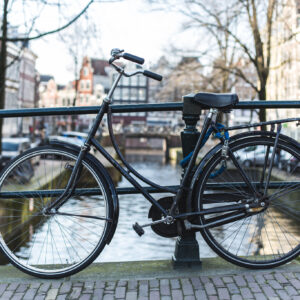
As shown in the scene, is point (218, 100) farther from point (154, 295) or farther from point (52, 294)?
point (52, 294)

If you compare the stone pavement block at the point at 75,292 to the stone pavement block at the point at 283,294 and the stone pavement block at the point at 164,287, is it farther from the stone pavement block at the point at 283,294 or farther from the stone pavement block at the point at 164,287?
the stone pavement block at the point at 283,294

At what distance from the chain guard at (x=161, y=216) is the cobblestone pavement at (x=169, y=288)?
26 cm

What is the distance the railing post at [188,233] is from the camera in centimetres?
251

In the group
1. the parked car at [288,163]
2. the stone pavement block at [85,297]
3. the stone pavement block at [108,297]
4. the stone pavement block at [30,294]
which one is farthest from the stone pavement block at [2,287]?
the parked car at [288,163]

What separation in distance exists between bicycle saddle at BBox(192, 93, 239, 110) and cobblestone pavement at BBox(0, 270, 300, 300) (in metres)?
0.89

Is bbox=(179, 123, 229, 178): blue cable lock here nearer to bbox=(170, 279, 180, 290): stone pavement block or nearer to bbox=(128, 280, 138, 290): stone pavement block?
bbox=(170, 279, 180, 290): stone pavement block

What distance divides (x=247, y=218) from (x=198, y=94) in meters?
0.80

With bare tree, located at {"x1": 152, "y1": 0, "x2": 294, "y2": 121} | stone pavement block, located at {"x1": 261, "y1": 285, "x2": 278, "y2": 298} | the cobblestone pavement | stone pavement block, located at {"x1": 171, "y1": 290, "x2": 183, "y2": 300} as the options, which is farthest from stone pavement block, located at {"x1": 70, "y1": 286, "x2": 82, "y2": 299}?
bare tree, located at {"x1": 152, "y1": 0, "x2": 294, "y2": 121}

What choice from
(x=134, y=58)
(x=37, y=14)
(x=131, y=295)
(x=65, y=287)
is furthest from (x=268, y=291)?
(x=37, y=14)

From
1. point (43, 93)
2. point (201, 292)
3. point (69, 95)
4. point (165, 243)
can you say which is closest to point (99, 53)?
point (165, 243)

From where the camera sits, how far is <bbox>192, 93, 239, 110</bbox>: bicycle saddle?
2.42 metres

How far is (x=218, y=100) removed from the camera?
2.43 m

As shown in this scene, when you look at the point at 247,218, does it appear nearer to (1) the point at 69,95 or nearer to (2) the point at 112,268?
(2) the point at 112,268

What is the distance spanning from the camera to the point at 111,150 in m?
2.56
